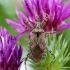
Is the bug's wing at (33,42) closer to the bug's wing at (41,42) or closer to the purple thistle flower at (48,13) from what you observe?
the bug's wing at (41,42)

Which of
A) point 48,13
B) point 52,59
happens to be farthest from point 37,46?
point 48,13

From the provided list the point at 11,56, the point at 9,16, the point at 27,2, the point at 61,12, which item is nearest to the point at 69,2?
the point at 61,12

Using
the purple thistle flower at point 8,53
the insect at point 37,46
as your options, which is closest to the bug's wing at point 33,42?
the insect at point 37,46

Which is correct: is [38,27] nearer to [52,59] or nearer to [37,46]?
[37,46]

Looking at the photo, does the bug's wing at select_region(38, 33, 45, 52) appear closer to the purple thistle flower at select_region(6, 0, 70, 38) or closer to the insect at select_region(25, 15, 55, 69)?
the insect at select_region(25, 15, 55, 69)

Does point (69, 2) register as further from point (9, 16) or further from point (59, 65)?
point (9, 16)

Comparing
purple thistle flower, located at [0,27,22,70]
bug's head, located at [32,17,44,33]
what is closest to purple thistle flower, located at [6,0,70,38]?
bug's head, located at [32,17,44,33]
